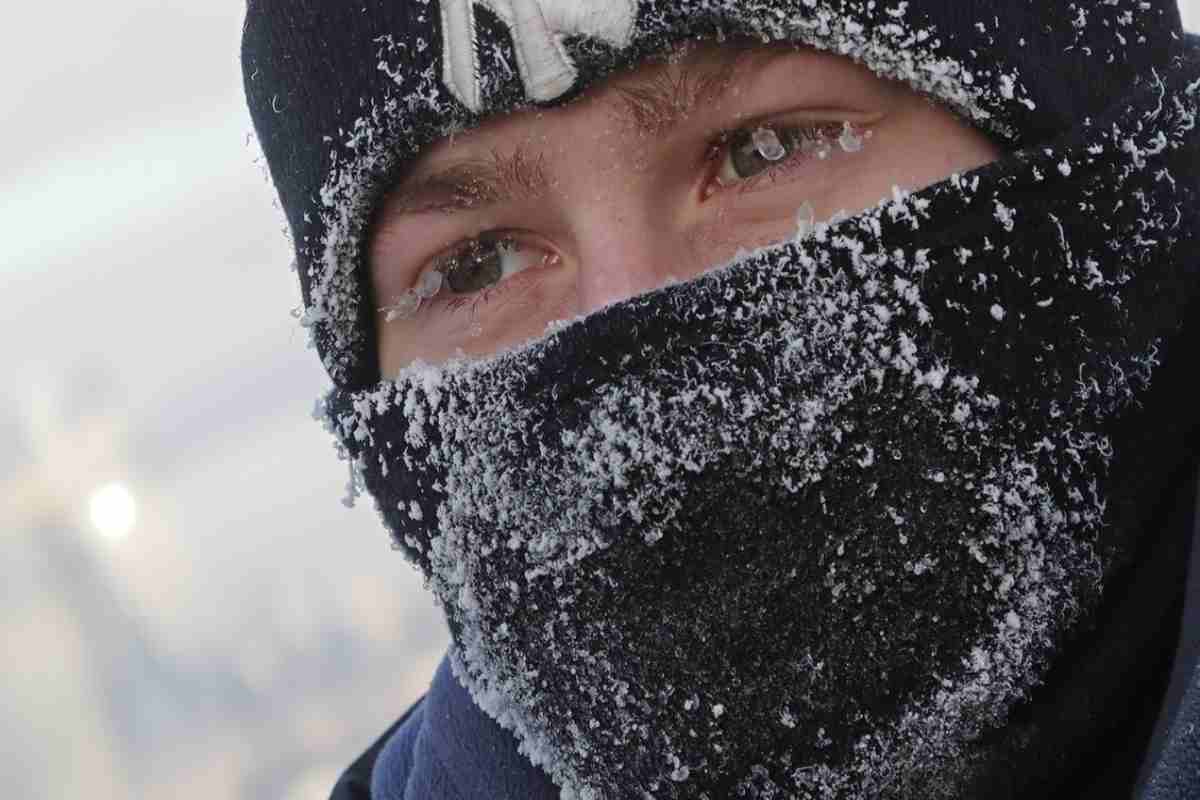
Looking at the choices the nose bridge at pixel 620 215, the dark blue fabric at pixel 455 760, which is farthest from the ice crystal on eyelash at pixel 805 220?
the dark blue fabric at pixel 455 760

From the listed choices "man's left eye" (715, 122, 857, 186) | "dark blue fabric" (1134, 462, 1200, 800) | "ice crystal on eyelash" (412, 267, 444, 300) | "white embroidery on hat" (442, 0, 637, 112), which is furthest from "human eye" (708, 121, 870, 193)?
"dark blue fabric" (1134, 462, 1200, 800)

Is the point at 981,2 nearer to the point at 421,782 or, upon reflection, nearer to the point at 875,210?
the point at 875,210

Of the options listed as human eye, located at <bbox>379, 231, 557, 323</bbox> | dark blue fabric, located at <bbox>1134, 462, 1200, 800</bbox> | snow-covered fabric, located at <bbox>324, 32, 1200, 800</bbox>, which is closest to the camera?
dark blue fabric, located at <bbox>1134, 462, 1200, 800</bbox>

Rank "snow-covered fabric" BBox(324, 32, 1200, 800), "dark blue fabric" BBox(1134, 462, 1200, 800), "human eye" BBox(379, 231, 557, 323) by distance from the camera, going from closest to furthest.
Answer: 1. "dark blue fabric" BBox(1134, 462, 1200, 800)
2. "snow-covered fabric" BBox(324, 32, 1200, 800)
3. "human eye" BBox(379, 231, 557, 323)

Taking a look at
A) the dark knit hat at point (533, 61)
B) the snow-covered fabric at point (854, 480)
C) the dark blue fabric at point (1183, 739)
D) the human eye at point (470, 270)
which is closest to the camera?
the dark blue fabric at point (1183, 739)

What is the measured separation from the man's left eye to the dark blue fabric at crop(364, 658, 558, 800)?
0.72m

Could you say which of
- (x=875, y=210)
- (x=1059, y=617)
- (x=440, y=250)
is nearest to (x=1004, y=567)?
(x=1059, y=617)

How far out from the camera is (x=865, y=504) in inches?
43.2

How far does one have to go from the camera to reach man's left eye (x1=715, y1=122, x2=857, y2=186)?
128 centimetres

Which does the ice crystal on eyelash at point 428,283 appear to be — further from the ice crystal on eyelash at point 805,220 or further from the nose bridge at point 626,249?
the ice crystal on eyelash at point 805,220

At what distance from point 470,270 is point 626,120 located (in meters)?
0.32

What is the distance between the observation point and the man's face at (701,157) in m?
1.25

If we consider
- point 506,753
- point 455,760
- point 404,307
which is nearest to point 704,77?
point 404,307

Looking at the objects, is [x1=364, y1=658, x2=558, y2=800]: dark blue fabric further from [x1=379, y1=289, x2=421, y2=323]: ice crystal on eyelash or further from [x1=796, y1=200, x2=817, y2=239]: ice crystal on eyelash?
[x1=796, y1=200, x2=817, y2=239]: ice crystal on eyelash
